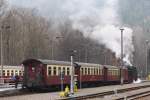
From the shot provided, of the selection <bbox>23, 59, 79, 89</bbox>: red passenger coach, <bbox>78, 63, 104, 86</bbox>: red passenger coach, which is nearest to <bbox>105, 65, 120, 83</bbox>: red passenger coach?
<bbox>78, 63, 104, 86</bbox>: red passenger coach

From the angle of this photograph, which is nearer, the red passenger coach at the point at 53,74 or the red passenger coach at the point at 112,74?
the red passenger coach at the point at 53,74

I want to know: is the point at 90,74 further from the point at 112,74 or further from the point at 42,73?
the point at 42,73

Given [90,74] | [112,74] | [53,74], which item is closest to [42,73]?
[53,74]

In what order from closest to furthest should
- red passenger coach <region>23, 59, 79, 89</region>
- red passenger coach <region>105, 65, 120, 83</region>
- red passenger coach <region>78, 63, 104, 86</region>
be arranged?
red passenger coach <region>23, 59, 79, 89</region>, red passenger coach <region>78, 63, 104, 86</region>, red passenger coach <region>105, 65, 120, 83</region>

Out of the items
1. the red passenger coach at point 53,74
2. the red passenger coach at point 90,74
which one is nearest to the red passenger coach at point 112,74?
the red passenger coach at point 90,74

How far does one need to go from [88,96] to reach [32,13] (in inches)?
1921

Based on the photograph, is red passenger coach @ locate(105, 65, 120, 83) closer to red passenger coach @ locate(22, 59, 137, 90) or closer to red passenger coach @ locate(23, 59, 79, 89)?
red passenger coach @ locate(22, 59, 137, 90)

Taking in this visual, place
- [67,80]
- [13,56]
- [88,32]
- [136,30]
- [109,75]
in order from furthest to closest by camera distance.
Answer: [13,56], [136,30], [88,32], [109,75], [67,80]

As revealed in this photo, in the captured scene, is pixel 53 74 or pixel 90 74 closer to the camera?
pixel 53 74

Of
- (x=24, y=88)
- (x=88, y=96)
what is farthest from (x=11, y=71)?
(x=88, y=96)

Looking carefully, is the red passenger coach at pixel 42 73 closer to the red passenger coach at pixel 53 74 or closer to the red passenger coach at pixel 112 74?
the red passenger coach at pixel 53 74

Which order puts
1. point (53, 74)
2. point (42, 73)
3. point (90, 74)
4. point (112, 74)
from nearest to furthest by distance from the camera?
point (42, 73) < point (53, 74) < point (90, 74) < point (112, 74)

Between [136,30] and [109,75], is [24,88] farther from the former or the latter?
[136,30]

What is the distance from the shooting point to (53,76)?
143ft
